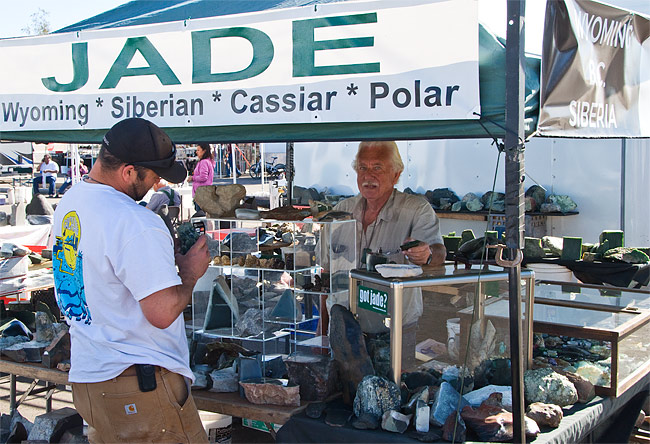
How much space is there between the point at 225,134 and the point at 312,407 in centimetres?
138

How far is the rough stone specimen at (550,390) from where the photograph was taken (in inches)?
107

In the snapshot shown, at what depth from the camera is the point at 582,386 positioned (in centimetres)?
282

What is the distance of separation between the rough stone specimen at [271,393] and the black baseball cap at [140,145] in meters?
1.06

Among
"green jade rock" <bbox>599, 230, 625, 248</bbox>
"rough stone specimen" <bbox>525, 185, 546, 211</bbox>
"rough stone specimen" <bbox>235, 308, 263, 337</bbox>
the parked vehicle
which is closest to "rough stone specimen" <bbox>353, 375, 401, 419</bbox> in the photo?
"rough stone specimen" <bbox>235, 308, 263, 337</bbox>

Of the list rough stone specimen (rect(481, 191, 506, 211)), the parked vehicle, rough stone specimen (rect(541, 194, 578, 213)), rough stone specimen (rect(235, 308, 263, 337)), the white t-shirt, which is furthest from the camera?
the parked vehicle

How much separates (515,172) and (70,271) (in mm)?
1622

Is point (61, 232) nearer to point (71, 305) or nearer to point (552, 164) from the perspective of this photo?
point (71, 305)

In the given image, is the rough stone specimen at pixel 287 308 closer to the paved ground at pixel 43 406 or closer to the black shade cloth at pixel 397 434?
the black shade cloth at pixel 397 434

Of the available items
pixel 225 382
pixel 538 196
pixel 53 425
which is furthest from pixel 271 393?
pixel 538 196

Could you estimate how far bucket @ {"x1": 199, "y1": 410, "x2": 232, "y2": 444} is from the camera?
126 inches

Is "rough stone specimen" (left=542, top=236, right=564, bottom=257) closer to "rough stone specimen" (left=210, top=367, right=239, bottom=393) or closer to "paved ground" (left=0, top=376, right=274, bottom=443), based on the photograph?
"paved ground" (left=0, top=376, right=274, bottom=443)

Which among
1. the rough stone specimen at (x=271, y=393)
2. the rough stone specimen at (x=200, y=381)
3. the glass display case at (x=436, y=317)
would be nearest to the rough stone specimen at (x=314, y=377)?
the rough stone specimen at (x=271, y=393)

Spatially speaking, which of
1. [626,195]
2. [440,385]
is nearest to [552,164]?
[626,195]

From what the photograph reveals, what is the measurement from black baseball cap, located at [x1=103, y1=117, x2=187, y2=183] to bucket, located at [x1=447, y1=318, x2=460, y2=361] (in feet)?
4.56
